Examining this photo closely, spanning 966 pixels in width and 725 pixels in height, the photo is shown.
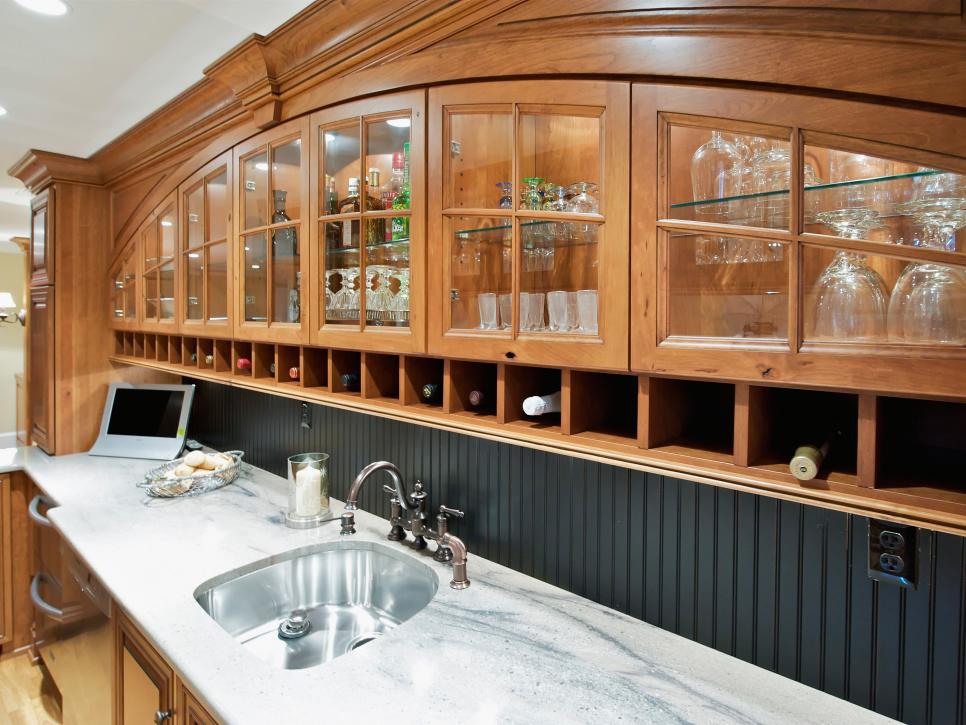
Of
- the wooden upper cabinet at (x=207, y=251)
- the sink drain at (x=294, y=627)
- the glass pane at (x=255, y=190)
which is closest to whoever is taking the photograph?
the sink drain at (x=294, y=627)

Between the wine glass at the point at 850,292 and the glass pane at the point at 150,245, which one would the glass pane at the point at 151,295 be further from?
the wine glass at the point at 850,292

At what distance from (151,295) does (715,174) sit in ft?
7.58

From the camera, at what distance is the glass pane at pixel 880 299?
67 cm

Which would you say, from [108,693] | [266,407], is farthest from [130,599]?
[266,407]

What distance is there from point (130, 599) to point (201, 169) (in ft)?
4.67

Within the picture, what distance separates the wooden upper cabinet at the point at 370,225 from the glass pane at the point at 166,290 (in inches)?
41.9

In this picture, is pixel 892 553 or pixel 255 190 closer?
→ pixel 892 553

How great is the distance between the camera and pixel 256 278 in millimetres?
1698

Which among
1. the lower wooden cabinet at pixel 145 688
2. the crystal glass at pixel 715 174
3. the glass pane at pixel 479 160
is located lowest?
the lower wooden cabinet at pixel 145 688

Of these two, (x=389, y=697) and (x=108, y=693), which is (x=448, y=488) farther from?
(x=108, y=693)

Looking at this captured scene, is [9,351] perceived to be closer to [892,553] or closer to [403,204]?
[403,204]

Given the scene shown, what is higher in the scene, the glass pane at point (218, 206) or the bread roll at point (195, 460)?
the glass pane at point (218, 206)

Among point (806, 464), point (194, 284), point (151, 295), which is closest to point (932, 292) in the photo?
point (806, 464)

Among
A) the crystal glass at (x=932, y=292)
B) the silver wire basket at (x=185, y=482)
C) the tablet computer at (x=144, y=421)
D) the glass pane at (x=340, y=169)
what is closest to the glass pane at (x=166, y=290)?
the tablet computer at (x=144, y=421)
